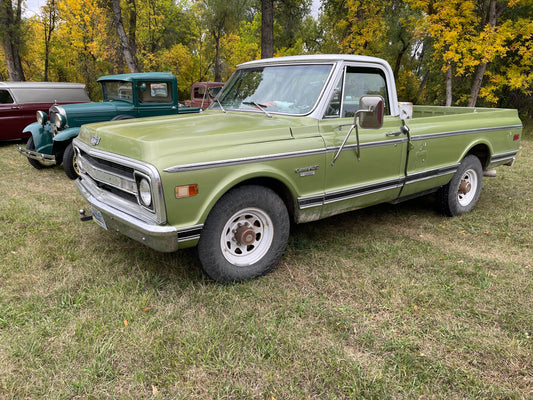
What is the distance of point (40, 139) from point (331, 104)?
6.22 metres

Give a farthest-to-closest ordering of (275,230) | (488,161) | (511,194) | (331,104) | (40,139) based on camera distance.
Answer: (40,139) → (511,194) → (488,161) → (331,104) → (275,230)

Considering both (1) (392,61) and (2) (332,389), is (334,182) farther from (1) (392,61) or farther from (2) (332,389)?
(1) (392,61)

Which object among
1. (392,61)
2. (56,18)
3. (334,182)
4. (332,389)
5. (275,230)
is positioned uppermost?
(56,18)

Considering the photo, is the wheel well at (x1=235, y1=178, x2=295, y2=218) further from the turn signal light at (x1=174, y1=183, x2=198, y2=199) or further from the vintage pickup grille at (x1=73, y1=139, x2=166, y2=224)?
the vintage pickup grille at (x1=73, y1=139, x2=166, y2=224)

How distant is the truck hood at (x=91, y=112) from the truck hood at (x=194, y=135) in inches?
161

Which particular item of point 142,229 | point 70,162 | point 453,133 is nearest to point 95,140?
point 142,229

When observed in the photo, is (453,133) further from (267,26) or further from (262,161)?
(267,26)

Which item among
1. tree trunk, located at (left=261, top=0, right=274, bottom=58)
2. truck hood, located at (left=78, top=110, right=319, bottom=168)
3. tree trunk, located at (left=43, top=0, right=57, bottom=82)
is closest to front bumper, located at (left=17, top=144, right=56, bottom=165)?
truck hood, located at (left=78, top=110, right=319, bottom=168)

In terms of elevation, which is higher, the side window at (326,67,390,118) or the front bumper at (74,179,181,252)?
the side window at (326,67,390,118)

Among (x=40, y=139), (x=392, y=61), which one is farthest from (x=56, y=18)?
(x=392, y=61)

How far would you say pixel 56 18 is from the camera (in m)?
22.4

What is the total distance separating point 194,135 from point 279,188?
930 millimetres

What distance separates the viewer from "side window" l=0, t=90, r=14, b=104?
1029cm

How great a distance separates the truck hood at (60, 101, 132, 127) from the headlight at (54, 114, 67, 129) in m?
0.13
